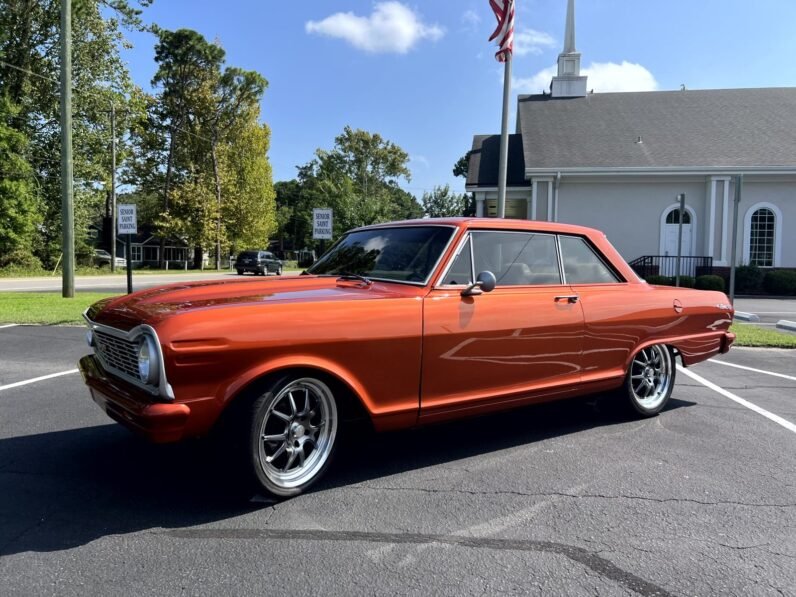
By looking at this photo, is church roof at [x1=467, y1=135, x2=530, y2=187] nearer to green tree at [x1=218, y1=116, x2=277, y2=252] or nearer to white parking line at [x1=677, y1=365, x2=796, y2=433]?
white parking line at [x1=677, y1=365, x2=796, y2=433]

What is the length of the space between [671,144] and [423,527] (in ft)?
77.6

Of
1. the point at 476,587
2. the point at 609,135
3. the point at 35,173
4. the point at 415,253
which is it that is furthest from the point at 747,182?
the point at 35,173

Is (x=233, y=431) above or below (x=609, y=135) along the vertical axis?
below

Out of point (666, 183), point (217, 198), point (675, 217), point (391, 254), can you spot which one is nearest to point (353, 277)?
point (391, 254)

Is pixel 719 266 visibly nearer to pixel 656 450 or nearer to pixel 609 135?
pixel 609 135

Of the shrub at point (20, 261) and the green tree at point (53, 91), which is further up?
the green tree at point (53, 91)

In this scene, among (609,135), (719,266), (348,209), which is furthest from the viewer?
(348,209)

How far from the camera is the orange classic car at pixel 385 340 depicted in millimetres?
2959

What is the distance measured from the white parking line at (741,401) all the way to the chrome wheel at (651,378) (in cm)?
91

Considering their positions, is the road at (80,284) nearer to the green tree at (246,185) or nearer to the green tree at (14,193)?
the green tree at (14,193)

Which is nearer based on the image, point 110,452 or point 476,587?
point 476,587

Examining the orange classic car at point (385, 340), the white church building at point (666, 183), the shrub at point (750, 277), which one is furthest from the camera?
the white church building at point (666, 183)

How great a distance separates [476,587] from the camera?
246 centimetres

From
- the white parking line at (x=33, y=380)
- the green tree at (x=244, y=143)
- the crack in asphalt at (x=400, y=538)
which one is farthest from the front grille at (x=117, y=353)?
the green tree at (x=244, y=143)
